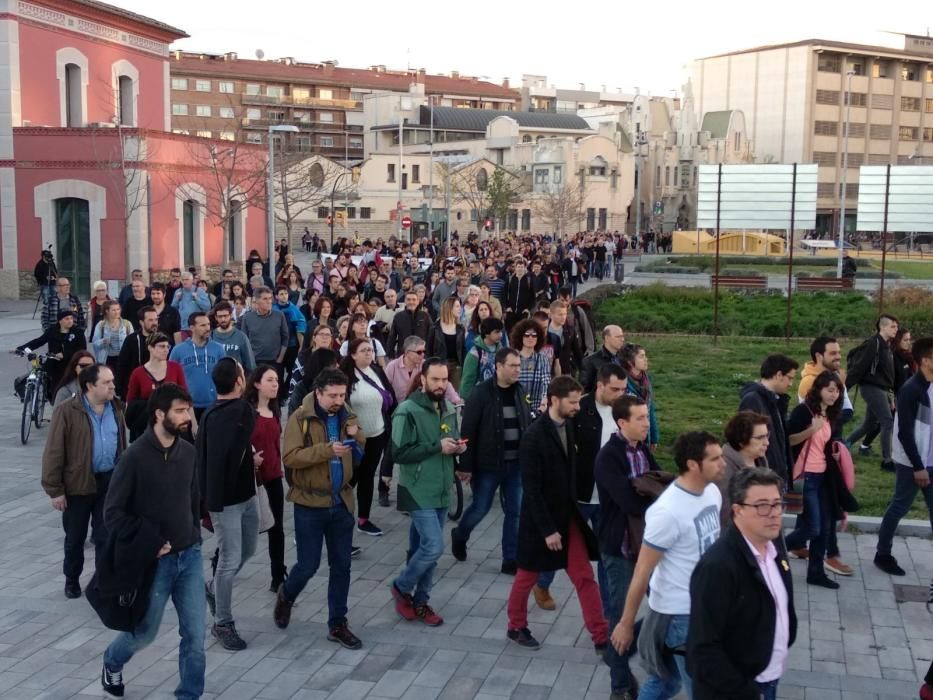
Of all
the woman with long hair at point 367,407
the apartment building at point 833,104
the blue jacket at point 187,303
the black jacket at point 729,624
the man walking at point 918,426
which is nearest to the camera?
→ the black jacket at point 729,624

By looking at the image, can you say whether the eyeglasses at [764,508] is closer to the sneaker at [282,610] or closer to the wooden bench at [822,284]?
the sneaker at [282,610]

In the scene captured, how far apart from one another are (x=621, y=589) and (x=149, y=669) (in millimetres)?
3019

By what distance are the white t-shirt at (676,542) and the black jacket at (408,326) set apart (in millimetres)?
8181

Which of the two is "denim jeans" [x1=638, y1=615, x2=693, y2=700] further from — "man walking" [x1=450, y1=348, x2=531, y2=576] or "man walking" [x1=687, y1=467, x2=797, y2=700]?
"man walking" [x1=450, y1=348, x2=531, y2=576]

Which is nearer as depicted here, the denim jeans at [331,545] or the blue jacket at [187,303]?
the denim jeans at [331,545]

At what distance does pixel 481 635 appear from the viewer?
295 inches

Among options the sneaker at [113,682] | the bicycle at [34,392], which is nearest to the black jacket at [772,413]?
the sneaker at [113,682]

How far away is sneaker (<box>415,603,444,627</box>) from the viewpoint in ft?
25.1

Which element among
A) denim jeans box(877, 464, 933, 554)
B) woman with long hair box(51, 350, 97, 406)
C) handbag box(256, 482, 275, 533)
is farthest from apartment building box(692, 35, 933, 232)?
handbag box(256, 482, 275, 533)

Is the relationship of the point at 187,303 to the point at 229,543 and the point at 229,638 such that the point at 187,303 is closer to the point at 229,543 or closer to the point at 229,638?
the point at 229,543

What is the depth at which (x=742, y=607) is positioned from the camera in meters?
4.36

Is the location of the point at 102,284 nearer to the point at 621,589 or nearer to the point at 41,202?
the point at 621,589

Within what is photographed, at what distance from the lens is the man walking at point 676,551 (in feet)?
17.5

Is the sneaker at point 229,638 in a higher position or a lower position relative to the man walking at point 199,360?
lower
